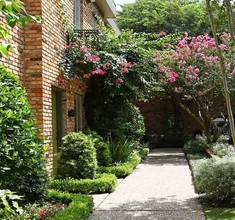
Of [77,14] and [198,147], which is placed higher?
[77,14]

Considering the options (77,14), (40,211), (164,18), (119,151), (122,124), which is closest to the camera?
(40,211)

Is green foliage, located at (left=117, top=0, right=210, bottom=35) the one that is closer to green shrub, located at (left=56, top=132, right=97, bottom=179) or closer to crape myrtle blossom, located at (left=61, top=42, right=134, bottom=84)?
crape myrtle blossom, located at (left=61, top=42, right=134, bottom=84)

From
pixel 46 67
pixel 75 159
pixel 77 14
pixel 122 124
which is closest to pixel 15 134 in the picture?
pixel 46 67

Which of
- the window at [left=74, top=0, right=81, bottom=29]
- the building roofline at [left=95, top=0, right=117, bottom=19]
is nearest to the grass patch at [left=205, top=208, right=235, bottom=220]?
the window at [left=74, top=0, right=81, bottom=29]

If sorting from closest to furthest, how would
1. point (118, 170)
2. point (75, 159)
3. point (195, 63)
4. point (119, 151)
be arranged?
point (75, 159)
point (118, 170)
point (119, 151)
point (195, 63)

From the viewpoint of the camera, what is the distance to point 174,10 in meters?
28.9

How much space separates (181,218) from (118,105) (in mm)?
7508

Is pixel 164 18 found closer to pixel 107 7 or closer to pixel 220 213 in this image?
pixel 107 7

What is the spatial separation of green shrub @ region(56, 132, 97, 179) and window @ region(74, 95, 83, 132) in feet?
11.0

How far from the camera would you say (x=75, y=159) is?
9133mm

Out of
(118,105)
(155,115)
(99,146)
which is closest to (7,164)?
(99,146)

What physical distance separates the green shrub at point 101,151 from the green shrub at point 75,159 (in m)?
2.44

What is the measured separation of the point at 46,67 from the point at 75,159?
2013mm

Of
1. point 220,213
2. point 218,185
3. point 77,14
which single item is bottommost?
point 220,213
